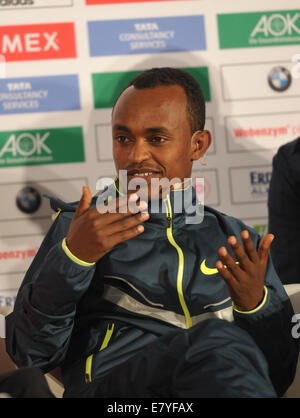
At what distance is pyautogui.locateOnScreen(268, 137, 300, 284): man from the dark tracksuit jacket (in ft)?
2.85

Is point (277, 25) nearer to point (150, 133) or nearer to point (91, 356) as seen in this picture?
point (150, 133)

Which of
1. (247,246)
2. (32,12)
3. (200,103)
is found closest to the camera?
(247,246)

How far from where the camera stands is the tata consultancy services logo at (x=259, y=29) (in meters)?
2.55

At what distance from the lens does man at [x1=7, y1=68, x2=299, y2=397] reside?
3.64 feet

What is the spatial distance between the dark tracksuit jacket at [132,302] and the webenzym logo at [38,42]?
1.25 m

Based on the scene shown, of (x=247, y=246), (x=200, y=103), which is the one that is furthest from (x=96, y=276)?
(x=200, y=103)

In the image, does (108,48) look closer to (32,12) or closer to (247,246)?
(32,12)

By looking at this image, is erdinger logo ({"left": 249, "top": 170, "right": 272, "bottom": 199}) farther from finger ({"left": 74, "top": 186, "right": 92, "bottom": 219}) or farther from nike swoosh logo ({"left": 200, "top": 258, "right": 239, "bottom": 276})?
finger ({"left": 74, "top": 186, "right": 92, "bottom": 219})

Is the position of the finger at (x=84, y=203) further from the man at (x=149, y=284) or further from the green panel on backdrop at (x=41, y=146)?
the green panel on backdrop at (x=41, y=146)

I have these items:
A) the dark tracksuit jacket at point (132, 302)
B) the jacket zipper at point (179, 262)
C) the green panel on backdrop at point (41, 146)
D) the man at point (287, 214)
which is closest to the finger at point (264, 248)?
the dark tracksuit jacket at point (132, 302)

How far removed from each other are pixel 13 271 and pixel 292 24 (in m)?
1.70

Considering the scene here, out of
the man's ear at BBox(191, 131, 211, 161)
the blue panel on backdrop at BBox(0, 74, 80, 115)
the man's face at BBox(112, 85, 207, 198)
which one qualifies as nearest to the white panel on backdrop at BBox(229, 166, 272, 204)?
the blue panel on backdrop at BBox(0, 74, 80, 115)

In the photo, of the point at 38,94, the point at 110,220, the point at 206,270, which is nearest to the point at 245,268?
the point at 206,270
